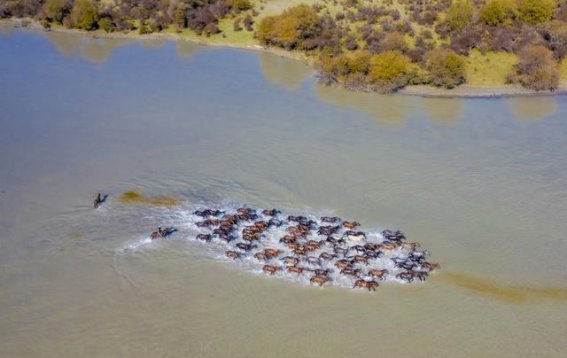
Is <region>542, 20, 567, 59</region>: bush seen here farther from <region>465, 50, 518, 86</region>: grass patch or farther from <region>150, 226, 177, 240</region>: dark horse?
<region>150, 226, 177, 240</region>: dark horse

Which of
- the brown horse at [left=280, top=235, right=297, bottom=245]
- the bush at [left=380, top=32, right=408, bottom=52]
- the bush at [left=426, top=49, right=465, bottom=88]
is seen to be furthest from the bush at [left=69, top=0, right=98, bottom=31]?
the brown horse at [left=280, top=235, right=297, bottom=245]

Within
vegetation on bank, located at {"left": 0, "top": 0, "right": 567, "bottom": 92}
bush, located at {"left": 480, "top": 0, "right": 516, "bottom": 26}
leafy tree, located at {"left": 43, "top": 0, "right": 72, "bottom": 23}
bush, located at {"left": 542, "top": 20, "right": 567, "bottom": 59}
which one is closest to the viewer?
vegetation on bank, located at {"left": 0, "top": 0, "right": 567, "bottom": 92}

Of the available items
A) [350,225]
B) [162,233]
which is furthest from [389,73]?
[162,233]

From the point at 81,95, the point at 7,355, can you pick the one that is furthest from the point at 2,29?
the point at 7,355

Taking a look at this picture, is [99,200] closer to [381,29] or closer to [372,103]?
[372,103]

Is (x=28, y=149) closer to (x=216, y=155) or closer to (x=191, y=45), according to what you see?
(x=216, y=155)

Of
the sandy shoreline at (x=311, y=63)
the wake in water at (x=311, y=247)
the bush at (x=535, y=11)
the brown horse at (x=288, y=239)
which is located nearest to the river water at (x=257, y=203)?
the wake in water at (x=311, y=247)
